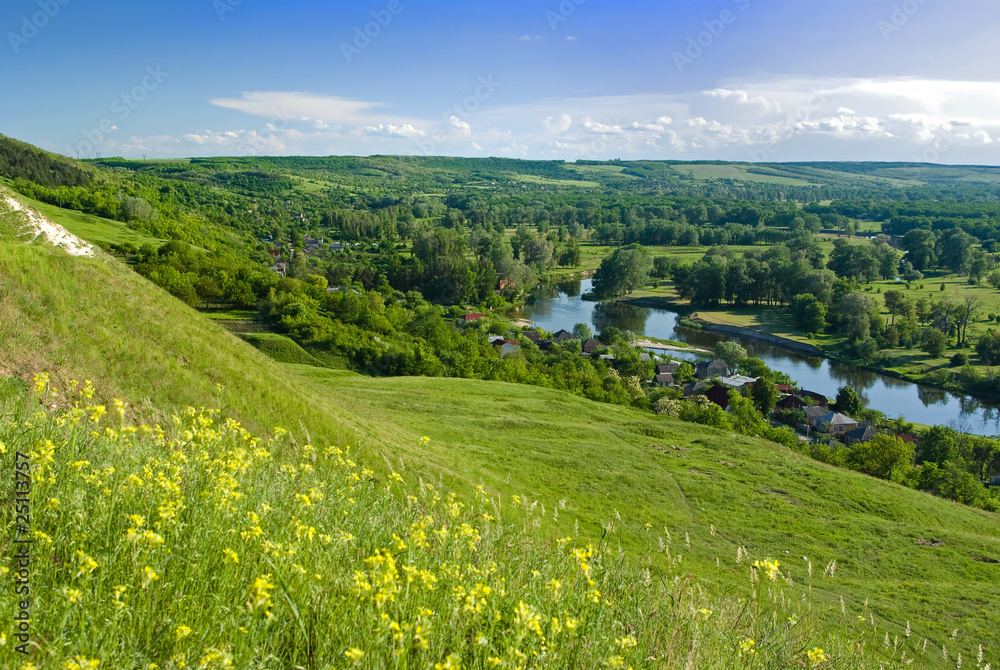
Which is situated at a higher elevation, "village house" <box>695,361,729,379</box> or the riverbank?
"village house" <box>695,361,729,379</box>

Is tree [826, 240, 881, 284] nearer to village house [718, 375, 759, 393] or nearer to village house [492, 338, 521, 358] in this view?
village house [718, 375, 759, 393]

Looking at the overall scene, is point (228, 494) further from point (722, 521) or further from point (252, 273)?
point (252, 273)

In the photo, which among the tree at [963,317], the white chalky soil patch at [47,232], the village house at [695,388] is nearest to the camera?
the white chalky soil patch at [47,232]

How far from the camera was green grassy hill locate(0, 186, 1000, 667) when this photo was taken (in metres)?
11.5

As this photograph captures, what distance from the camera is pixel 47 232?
1617cm

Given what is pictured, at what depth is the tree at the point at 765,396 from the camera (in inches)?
2072

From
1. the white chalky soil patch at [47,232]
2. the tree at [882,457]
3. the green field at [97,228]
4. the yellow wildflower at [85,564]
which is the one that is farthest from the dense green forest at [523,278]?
the yellow wildflower at [85,564]

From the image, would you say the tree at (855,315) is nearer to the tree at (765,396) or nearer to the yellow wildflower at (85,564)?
the tree at (765,396)

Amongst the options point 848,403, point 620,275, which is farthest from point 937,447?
point 620,275

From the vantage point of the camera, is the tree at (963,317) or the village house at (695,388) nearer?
the village house at (695,388)

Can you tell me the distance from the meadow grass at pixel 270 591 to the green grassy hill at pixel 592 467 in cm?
121

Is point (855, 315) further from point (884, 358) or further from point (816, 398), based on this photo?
point (816, 398)

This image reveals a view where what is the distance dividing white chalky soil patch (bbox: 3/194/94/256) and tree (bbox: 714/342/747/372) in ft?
194

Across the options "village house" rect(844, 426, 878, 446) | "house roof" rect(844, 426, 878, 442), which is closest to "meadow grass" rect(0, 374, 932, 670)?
"village house" rect(844, 426, 878, 446)
